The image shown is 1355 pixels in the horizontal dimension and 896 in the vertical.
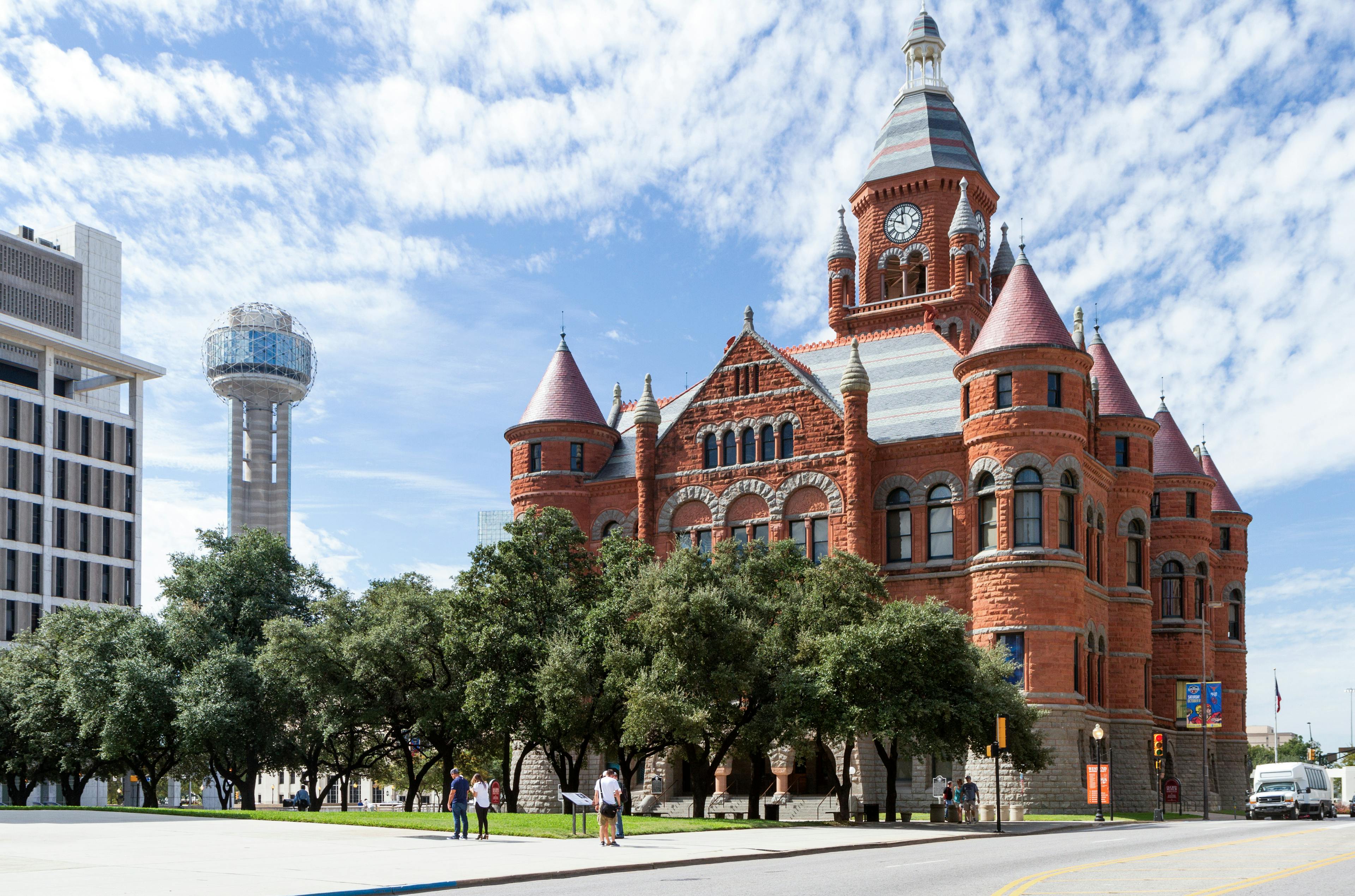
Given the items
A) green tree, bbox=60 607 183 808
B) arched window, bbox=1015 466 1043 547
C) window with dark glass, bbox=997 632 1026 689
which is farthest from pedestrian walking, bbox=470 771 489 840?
arched window, bbox=1015 466 1043 547

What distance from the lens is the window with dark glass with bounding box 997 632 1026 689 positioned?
5197cm

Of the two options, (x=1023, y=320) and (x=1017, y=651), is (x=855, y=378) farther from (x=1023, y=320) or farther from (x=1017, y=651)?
(x=1017, y=651)

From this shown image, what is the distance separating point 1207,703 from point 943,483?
51.5 feet

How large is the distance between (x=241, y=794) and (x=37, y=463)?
5149cm

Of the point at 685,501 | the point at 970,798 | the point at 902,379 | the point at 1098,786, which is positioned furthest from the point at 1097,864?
the point at 902,379

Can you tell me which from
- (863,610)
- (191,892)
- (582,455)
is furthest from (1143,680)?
(191,892)

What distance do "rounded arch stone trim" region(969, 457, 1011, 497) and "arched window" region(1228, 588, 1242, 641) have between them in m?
29.7

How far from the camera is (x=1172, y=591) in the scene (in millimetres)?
70500

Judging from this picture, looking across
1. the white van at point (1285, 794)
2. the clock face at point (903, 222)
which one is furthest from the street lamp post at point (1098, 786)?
the clock face at point (903, 222)

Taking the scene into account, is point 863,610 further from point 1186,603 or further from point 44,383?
point 44,383

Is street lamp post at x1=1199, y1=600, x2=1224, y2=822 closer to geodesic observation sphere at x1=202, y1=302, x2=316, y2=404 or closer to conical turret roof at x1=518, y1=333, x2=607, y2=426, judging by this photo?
conical turret roof at x1=518, y1=333, x2=607, y2=426

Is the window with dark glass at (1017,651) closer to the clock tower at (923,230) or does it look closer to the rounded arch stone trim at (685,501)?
the rounded arch stone trim at (685,501)

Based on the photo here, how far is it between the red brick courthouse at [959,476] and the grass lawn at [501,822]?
1639cm

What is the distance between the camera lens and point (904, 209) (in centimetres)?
7619
